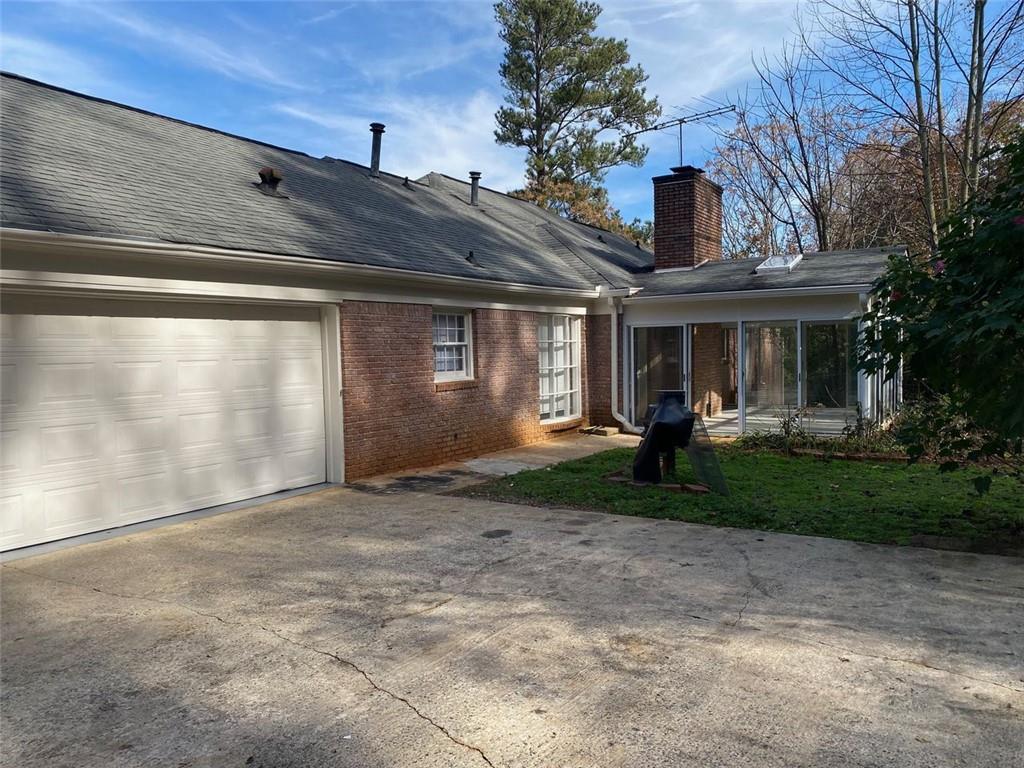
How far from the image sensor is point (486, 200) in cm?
1836

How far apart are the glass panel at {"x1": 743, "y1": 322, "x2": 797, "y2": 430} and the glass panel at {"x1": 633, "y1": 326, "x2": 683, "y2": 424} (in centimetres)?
139

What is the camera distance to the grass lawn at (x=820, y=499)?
21.4 feet

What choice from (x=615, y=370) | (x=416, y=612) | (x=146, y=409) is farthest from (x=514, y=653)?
(x=615, y=370)

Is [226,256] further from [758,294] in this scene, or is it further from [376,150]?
[758,294]

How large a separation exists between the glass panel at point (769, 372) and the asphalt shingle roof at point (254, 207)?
2.92 ft

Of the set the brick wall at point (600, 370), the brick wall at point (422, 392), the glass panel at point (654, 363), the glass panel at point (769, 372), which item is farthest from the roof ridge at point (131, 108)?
the glass panel at point (769, 372)

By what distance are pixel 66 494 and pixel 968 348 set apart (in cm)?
792

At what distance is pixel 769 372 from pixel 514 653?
1038cm

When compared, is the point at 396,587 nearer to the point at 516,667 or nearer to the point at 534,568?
the point at 534,568

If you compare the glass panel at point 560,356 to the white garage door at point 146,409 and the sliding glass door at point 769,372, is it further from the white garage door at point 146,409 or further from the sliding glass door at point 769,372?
the white garage door at point 146,409

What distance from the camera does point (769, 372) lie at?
518 inches

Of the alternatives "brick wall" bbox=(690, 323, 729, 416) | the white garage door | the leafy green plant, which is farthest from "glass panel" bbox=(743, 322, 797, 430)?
the white garage door

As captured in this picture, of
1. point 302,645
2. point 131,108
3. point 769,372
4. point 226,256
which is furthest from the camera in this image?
point 769,372

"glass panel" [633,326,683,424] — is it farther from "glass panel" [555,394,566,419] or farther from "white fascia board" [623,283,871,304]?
"glass panel" [555,394,566,419]
